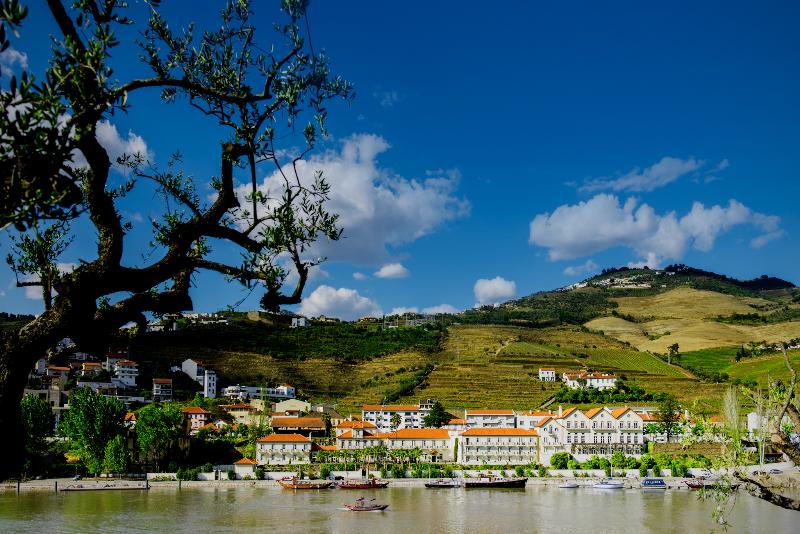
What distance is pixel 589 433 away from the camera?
64812 millimetres

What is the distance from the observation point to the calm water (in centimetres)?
3341

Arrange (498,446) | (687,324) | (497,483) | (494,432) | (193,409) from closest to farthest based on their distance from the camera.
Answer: (497,483) → (494,432) → (498,446) → (193,409) → (687,324)

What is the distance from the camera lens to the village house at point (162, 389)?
7981 cm

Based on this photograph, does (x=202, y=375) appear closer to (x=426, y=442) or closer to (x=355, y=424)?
(x=355, y=424)

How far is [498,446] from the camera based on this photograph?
64000mm

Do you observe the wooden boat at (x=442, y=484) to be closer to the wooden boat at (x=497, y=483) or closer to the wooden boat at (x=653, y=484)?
the wooden boat at (x=497, y=483)

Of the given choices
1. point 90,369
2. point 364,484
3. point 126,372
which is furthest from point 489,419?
point 90,369

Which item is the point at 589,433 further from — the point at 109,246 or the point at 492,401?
the point at 109,246

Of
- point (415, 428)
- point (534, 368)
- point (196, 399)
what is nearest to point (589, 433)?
point (415, 428)

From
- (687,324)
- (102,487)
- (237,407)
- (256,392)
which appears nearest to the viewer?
(102,487)

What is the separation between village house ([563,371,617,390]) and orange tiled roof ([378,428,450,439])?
75.9 ft

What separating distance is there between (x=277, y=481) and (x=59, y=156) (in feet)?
182

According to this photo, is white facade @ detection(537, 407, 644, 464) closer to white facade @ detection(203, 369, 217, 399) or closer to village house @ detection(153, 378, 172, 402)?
white facade @ detection(203, 369, 217, 399)

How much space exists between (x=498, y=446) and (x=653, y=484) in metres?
15.0
